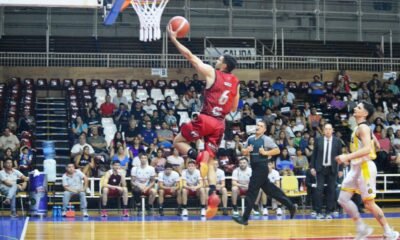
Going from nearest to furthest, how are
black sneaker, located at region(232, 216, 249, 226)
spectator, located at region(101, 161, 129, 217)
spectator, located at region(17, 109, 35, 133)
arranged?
black sneaker, located at region(232, 216, 249, 226)
spectator, located at region(101, 161, 129, 217)
spectator, located at region(17, 109, 35, 133)

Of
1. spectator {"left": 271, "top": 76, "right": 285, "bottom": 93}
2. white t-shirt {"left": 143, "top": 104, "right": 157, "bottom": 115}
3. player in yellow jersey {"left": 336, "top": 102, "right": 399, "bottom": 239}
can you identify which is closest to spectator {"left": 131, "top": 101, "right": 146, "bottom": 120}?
white t-shirt {"left": 143, "top": 104, "right": 157, "bottom": 115}

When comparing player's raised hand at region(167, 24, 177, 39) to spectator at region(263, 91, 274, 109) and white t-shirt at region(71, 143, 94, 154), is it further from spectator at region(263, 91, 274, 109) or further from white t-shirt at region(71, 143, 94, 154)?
spectator at region(263, 91, 274, 109)

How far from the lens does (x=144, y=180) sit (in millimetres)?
19906

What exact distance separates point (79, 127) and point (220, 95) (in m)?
11.7

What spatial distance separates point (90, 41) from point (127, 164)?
11220 millimetres

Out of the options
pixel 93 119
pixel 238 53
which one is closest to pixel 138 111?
pixel 93 119

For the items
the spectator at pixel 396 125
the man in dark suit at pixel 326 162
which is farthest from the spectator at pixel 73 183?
the spectator at pixel 396 125

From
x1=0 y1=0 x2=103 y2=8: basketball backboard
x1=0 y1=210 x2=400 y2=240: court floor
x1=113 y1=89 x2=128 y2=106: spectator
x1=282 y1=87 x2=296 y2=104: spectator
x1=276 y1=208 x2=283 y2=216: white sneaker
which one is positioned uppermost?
x1=0 y1=0 x2=103 y2=8: basketball backboard

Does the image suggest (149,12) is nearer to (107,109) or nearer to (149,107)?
(107,109)

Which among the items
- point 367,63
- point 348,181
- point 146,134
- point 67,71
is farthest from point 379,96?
point 348,181

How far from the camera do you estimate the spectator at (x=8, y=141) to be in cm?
2152

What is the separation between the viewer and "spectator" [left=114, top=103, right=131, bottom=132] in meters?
23.7

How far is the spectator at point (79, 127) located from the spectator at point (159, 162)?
262 cm

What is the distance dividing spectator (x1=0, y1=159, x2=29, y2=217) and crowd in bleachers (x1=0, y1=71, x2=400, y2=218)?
76.2 inches
